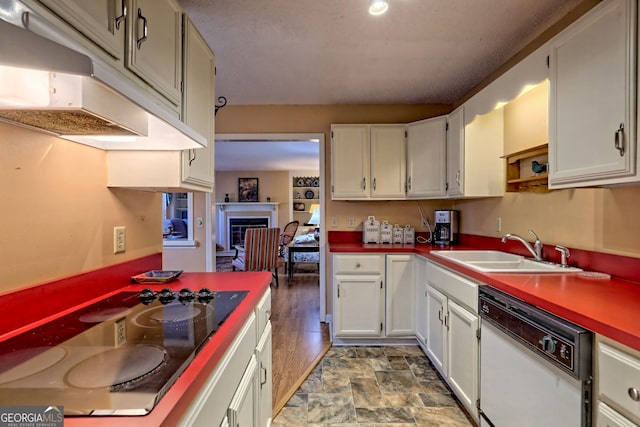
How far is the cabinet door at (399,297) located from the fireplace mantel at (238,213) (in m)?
5.83

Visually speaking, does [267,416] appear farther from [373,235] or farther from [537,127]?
[537,127]

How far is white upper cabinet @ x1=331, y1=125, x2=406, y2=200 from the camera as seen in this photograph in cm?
300

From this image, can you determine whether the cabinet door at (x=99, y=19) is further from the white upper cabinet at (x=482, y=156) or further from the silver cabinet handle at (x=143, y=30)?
the white upper cabinet at (x=482, y=156)

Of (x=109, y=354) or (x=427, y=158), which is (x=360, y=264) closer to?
(x=427, y=158)

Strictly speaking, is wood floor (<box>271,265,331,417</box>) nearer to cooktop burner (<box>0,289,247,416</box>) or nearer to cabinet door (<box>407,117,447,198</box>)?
cooktop burner (<box>0,289,247,416</box>)

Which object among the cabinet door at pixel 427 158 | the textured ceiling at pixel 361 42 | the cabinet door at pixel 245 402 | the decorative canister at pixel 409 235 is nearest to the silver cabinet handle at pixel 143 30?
the textured ceiling at pixel 361 42

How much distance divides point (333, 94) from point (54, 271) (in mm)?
2522

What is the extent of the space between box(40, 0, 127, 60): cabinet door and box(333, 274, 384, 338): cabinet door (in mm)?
2249

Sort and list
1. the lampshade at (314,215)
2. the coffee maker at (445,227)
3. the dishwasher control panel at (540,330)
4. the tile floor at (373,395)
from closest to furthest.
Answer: the dishwasher control panel at (540,330)
the tile floor at (373,395)
the coffee maker at (445,227)
the lampshade at (314,215)

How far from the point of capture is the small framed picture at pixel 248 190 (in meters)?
8.29

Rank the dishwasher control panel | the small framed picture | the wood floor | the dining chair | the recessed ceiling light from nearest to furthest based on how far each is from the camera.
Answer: the dishwasher control panel, the recessed ceiling light, the wood floor, the dining chair, the small framed picture

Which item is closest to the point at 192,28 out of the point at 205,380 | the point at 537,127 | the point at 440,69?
the point at 205,380

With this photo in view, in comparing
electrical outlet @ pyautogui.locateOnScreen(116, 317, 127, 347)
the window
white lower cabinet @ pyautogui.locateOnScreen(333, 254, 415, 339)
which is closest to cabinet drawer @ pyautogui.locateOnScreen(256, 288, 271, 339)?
electrical outlet @ pyautogui.locateOnScreen(116, 317, 127, 347)

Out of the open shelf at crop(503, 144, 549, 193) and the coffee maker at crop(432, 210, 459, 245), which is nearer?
the open shelf at crop(503, 144, 549, 193)
